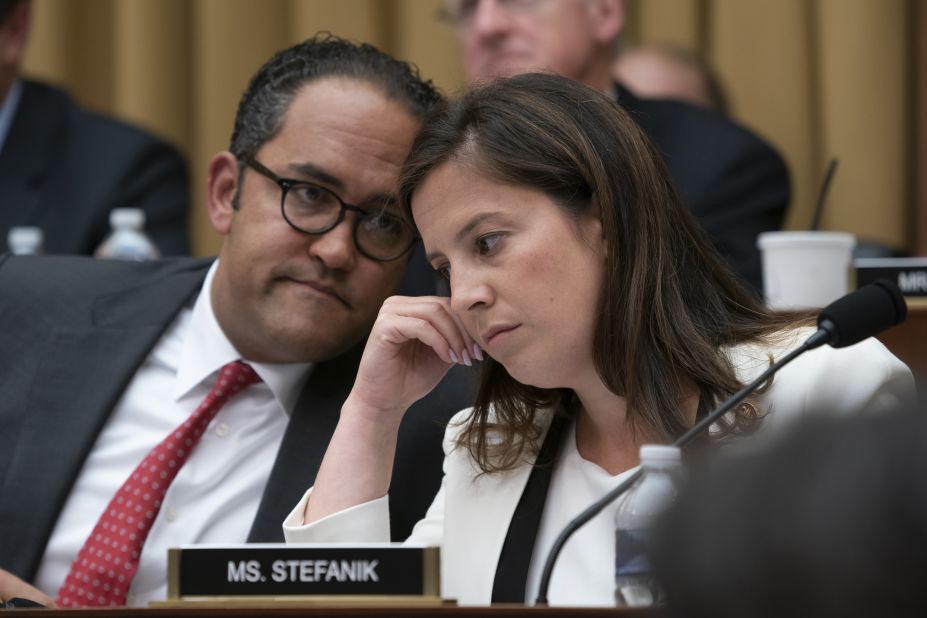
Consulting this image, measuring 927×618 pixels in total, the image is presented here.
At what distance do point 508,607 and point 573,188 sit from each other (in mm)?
752

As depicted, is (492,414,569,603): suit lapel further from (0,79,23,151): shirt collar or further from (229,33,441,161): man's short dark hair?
(0,79,23,151): shirt collar

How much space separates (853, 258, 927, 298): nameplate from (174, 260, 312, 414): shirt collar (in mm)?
998

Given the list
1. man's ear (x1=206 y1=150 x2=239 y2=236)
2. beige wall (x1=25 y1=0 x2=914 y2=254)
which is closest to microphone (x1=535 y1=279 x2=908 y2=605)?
man's ear (x1=206 y1=150 x2=239 y2=236)

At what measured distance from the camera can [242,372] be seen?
92.2 inches

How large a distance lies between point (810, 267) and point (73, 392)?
4.54ft

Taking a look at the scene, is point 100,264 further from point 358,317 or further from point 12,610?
point 12,610

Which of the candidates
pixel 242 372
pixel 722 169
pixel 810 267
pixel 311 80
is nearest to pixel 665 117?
pixel 722 169

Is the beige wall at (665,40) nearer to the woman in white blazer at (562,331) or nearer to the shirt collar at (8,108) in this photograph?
the shirt collar at (8,108)

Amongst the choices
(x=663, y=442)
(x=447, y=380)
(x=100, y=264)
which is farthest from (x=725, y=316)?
(x=100, y=264)

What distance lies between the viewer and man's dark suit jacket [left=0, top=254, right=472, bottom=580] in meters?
2.17

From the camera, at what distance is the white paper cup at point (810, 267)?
254 cm

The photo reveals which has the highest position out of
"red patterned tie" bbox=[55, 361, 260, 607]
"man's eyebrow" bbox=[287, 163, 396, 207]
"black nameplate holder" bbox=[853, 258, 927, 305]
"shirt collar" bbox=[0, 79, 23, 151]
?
"shirt collar" bbox=[0, 79, 23, 151]

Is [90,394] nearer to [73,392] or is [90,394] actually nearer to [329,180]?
[73,392]

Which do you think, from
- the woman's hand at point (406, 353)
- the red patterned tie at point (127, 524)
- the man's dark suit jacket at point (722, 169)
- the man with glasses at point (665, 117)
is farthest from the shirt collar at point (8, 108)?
the woman's hand at point (406, 353)
